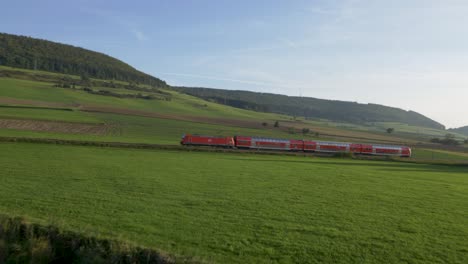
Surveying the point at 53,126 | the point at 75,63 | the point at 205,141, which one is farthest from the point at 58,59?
the point at 205,141

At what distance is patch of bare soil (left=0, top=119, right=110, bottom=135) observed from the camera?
52.8 m

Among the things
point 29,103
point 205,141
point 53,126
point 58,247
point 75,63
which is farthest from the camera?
point 75,63

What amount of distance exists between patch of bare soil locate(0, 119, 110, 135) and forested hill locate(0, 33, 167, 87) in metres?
94.8

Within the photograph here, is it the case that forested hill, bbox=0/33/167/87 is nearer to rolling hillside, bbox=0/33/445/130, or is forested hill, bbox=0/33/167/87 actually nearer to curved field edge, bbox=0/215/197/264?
rolling hillside, bbox=0/33/445/130

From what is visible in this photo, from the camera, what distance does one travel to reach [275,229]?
13.6 meters

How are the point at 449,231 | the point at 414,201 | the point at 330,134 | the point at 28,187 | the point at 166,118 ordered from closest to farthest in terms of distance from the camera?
the point at 449,231, the point at 28,187, the point at 414,201, the point at 166,118, the point at 330,134

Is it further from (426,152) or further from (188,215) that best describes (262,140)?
(188,215)

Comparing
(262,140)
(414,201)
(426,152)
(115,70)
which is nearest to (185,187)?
(414,201)

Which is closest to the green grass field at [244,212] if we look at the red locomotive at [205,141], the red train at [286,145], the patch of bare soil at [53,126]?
the red locomotive at [205,141]

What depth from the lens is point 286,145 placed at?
5862cm

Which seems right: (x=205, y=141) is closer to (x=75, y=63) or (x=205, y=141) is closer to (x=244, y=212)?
(x=244, y=212)

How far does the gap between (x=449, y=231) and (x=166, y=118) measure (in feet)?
249

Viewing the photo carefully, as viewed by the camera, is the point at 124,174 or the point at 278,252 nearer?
the point at 278,252

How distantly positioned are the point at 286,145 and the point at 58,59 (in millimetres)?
130820
